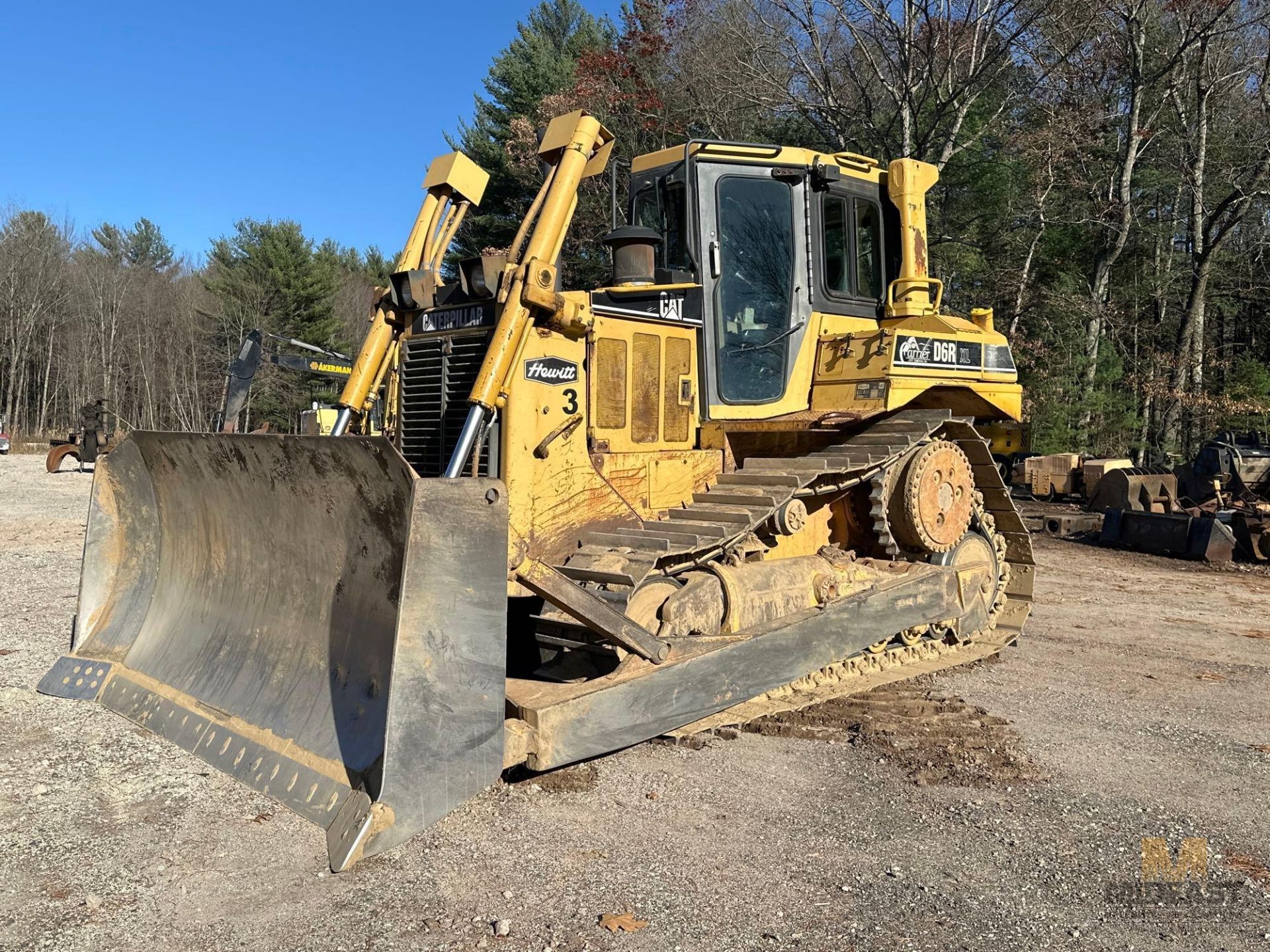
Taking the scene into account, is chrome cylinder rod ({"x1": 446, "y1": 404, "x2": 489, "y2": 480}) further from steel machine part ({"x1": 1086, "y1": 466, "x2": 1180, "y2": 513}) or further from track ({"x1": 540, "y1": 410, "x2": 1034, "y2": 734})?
steel machine part ({"x1": 1086, "y1": 466, "x2": 1180, "y2": 513})

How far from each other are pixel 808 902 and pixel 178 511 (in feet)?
12.7

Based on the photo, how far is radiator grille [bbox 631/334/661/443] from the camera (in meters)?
5.32

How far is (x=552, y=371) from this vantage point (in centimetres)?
490

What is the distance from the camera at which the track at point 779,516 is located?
15.3 feet

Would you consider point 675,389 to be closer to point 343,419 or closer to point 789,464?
point 789,464

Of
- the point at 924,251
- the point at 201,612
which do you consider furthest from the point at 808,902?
the point at 924,251

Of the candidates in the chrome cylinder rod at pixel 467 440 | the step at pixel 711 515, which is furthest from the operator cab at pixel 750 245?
the chrome cylinder rod at pixel 467 440

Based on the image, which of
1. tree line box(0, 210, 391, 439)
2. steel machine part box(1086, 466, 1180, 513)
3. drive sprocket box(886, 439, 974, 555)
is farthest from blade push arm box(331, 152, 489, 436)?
tree line box(0, 210, 391, 439)

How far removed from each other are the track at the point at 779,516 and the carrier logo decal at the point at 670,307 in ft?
3.28

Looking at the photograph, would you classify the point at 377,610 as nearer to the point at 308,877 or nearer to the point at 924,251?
the point at 308,877

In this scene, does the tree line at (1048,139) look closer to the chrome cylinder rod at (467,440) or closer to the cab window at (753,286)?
the cab window at (753,286)

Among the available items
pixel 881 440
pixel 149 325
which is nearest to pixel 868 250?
pixel 881 440

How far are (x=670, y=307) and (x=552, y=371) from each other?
96 centimetres

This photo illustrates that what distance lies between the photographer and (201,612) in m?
4.91
